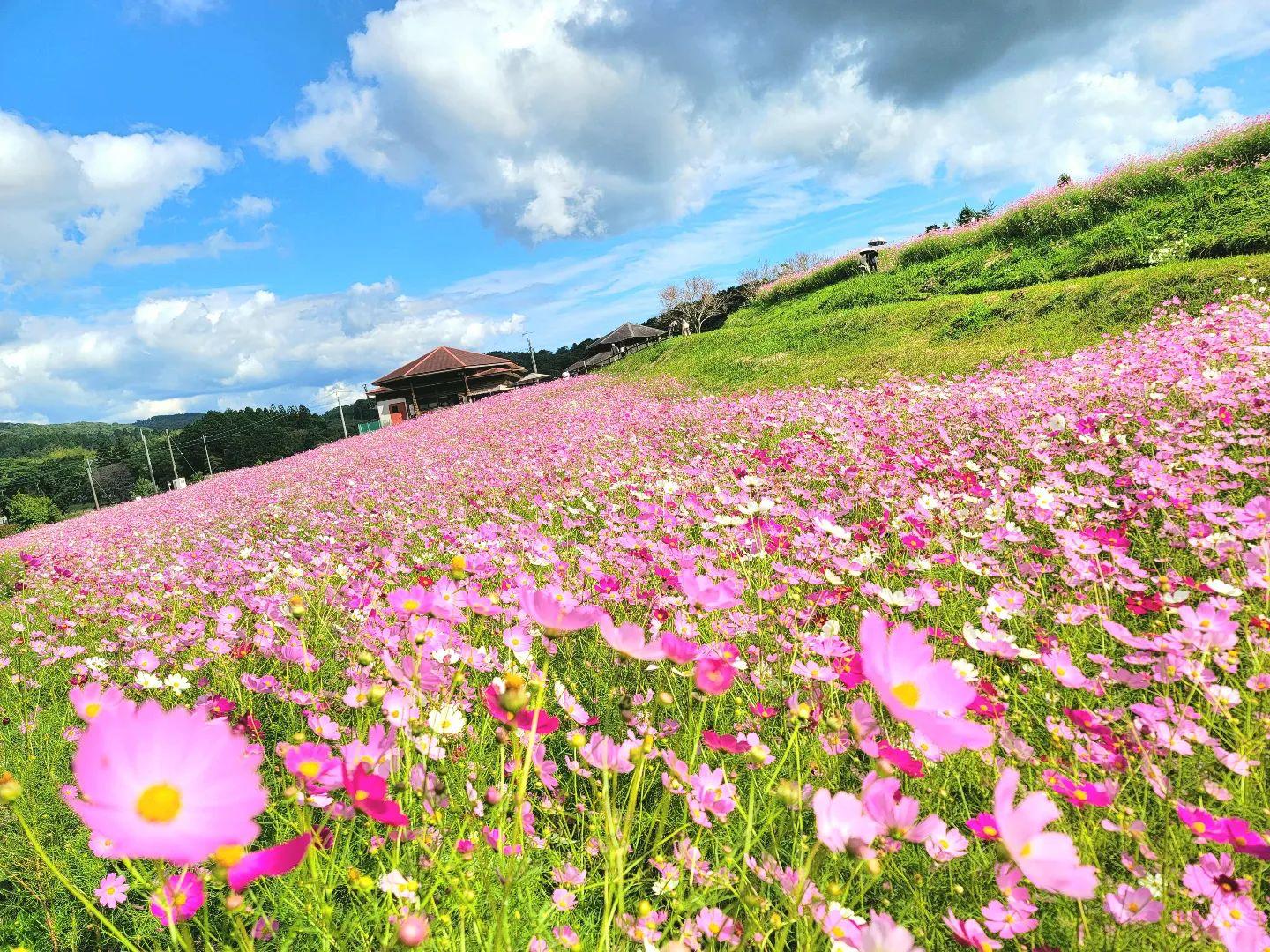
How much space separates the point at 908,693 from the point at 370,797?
700mm

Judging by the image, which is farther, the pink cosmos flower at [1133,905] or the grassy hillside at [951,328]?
the grassy hillside at [951,328]

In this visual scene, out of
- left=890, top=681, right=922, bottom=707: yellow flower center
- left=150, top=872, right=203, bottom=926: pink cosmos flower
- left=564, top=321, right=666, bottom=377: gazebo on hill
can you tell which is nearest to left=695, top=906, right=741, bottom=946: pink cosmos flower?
left=890, top=681, right=922, bottom=707: yellow flower center

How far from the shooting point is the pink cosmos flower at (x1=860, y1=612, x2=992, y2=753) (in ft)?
2.21

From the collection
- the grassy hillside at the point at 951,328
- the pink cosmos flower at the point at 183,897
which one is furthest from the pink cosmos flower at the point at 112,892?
the grassy hillside at the point at 951,328

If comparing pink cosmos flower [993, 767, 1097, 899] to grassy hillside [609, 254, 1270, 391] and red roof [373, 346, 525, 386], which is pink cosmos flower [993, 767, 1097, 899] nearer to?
grassy hillside [609, 254, 1270, 391]

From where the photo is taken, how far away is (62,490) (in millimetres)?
58500

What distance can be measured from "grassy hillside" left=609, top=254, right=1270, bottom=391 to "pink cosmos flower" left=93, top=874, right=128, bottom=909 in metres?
8.66

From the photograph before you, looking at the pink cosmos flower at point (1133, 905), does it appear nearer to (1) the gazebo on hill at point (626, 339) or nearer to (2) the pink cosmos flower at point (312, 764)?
(2) the pink cosmos flower at point (312, 764)

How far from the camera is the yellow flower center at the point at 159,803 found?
1.92 feet

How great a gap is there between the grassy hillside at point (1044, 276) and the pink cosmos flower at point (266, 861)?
8.72 m

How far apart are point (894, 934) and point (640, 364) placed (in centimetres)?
2115

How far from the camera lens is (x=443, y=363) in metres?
36.8

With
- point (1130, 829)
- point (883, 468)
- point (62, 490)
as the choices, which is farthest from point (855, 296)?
point (62, 490)

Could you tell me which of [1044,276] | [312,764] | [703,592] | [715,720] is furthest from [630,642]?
[1044,276]
